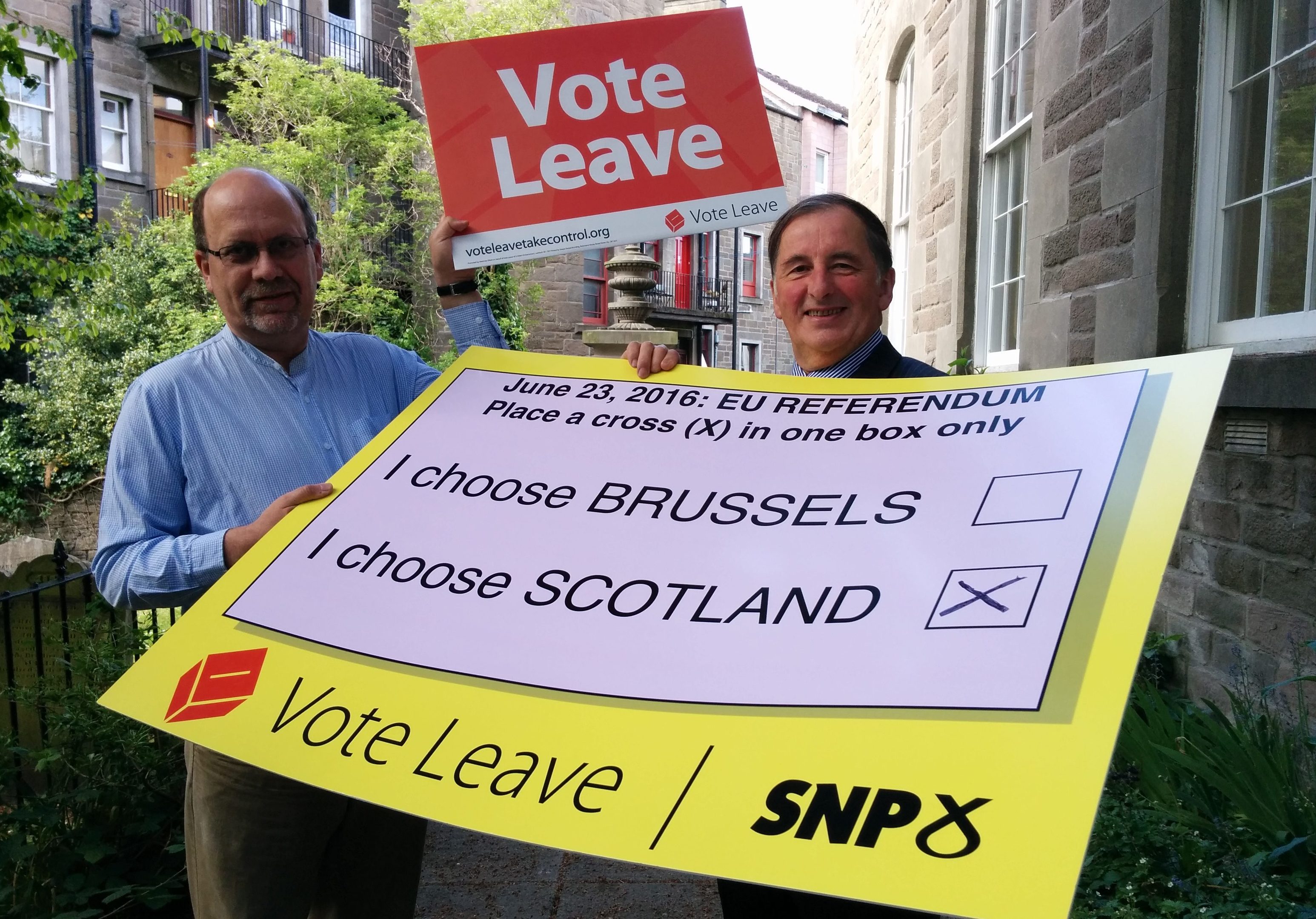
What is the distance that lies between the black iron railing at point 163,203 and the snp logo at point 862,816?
17.8 m

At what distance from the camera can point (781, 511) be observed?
4.30 feet

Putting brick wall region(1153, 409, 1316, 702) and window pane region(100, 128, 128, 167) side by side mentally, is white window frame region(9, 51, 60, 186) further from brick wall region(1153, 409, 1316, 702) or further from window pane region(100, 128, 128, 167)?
brick wall region(1153, 409, 1316, 702)

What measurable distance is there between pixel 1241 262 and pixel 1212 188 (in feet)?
1.00

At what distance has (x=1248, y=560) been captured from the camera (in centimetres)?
315

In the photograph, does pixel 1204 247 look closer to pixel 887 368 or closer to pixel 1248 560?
pixel 1248 560

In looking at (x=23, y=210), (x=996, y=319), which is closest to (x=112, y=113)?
(x=23, y=210)

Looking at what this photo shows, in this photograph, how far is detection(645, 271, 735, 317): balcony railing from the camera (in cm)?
2845

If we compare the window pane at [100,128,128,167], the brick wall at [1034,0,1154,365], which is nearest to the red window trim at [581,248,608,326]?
the window pane at [100,128,128,167]

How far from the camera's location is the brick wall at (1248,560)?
9.40ft

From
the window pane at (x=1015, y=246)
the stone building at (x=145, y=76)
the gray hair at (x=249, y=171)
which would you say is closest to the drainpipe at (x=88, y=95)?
the stone building at (x=145, y=76)

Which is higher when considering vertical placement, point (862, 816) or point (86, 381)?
point (86, 381)

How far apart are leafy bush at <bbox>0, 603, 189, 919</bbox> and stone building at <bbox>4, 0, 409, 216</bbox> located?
529 inches

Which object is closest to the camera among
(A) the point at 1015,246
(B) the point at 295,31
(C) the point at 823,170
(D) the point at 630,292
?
(A) the point at 1015,246

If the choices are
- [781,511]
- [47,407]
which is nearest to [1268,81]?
[781,511]
